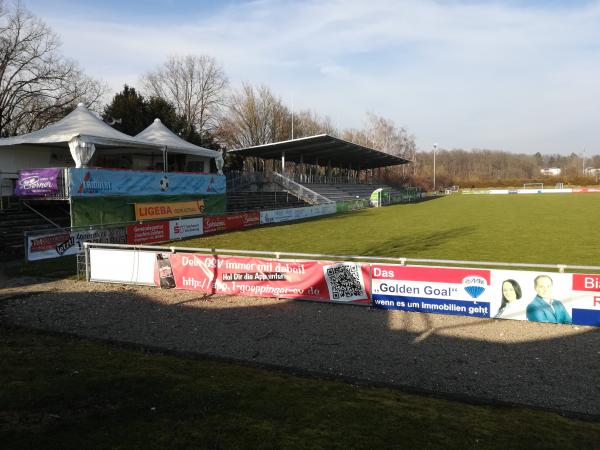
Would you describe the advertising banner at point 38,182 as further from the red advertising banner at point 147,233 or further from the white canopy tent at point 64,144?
the red advertising banner at point 147,233

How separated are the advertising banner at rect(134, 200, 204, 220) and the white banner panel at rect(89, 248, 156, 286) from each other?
1252cm

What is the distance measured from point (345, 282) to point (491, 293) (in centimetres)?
336

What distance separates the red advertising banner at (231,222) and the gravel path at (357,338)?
14739 mm

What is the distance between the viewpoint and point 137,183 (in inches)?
1046

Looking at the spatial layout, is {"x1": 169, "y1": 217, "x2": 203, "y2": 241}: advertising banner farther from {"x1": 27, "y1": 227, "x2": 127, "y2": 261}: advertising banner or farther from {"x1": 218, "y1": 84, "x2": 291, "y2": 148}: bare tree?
{"x1": 218, "y1": 84, "x2": 291, "y2": 148}: bare tree

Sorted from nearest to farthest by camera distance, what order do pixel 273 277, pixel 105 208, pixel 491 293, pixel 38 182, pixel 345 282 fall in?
1. pixel 491 293
2. pixel 345 282
3. pixel 273 277
4. pixel 38 182
5. pixel 105 208

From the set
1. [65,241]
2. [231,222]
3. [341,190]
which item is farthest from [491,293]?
[341,190]

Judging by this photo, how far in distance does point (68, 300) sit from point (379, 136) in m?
102

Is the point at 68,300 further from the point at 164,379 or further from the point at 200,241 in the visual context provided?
the point at 200,241

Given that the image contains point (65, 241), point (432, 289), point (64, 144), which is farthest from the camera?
point (64, 144)

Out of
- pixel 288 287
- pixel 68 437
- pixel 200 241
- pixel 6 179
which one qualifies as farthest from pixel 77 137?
pixel 68 437

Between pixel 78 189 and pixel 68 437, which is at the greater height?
pixel 78 189

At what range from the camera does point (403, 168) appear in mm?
121938

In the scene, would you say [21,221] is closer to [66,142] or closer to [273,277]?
[66,142]
